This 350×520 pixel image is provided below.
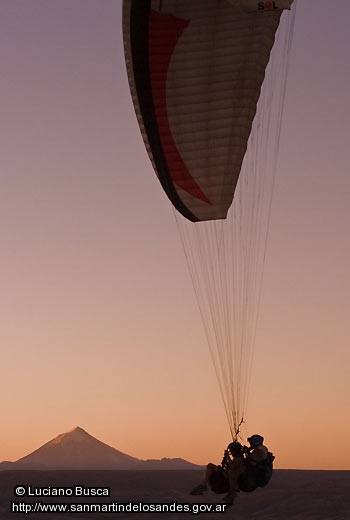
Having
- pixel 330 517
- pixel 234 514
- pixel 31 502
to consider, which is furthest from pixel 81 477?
pixel 330 517

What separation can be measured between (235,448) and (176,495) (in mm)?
139449

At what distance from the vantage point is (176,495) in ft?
513

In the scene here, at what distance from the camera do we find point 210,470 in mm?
21656

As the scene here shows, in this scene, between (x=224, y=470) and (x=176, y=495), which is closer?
(x=224, y=470)

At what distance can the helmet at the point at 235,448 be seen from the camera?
2159 cm

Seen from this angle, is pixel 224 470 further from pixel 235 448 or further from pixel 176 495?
pixel 176 495

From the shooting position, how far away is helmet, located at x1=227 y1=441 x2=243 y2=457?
21.6 m

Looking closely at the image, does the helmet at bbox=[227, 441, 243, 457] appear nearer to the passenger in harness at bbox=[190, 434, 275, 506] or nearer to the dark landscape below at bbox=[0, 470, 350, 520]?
the passenger in harness at bbox=[190, 434, 275, 506]

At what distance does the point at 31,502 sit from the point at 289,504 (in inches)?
1988

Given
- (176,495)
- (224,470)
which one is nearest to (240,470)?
(224,470)

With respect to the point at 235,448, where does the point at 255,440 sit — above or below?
above

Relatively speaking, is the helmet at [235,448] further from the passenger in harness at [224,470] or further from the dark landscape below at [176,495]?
the dark landscape below at [176,495]

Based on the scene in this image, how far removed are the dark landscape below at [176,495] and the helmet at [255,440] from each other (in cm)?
10611

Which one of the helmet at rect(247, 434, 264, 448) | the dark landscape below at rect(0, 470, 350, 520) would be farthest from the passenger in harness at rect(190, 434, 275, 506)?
the dark landscape below at rect(0, 470, 350, 520)
